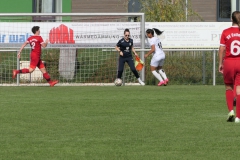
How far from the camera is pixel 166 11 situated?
113 ft

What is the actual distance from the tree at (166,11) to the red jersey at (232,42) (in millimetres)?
20424

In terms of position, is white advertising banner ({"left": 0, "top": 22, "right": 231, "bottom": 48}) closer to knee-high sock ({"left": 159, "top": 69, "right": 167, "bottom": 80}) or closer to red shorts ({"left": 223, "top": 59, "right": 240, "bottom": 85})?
knee-high sock ({"left": 159, "top": 69, "right": 167, "bottom": 80})

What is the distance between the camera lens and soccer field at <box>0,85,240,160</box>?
980 centimetres

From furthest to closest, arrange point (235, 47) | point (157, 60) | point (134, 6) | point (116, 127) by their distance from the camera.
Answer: point (134, 6) < point (157, 60) < point (235, 47) < point (116, 127)

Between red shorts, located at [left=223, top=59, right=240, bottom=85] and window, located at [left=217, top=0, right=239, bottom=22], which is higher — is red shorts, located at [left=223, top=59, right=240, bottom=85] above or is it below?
below

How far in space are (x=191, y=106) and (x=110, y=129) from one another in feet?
16.6

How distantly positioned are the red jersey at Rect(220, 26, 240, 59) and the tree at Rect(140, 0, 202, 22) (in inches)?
804

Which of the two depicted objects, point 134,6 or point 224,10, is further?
point 224,10

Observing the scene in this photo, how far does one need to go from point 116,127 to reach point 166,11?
869 inches

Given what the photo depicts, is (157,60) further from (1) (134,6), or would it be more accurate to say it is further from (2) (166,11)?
(1) (134,6)

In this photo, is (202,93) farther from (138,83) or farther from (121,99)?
(138,83)

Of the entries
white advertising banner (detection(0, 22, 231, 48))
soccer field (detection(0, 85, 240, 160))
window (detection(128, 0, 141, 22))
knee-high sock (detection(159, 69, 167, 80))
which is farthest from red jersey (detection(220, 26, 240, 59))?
window (detection(128, 0, 141, 22))

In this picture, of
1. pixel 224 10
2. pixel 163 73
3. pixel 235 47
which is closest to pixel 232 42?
pixel 235 47

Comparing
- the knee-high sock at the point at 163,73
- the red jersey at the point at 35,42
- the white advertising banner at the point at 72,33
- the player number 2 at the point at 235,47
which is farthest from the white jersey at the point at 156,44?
the player number 2 at the point at 235,47
